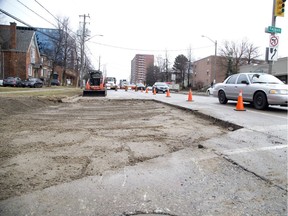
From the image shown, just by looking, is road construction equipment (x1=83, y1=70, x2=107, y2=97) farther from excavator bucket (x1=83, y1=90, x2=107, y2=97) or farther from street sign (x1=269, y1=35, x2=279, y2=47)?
street sign (x1=269, y1=35, x2=279, y2=47)

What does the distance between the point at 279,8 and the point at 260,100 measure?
6.38 m

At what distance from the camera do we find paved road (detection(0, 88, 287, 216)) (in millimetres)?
2983

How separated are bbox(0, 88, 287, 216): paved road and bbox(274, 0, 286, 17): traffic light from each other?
12.2 metres

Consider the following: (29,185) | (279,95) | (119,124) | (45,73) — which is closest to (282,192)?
(29,185)

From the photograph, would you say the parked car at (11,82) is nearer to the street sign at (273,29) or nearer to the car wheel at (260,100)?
the street sign at (273,29)

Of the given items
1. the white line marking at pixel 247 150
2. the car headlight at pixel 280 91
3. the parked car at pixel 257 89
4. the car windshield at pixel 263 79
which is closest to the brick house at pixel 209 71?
the parked car at pixel 257 89

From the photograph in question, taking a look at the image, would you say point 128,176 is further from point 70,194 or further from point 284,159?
point 284,159

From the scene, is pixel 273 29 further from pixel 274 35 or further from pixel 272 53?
pixel 272 53

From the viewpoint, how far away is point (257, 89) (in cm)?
1152

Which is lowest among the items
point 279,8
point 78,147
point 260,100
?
point 78,147

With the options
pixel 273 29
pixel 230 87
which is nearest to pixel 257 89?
pixel 230 87

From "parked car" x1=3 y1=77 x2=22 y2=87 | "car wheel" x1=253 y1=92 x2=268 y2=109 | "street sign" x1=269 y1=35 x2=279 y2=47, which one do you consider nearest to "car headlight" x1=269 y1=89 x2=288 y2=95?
"car wheel" x1=253 y1=92 x2=268 y2=109

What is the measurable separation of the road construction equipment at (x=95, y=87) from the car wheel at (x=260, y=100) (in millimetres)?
15058

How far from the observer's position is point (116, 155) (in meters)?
4.80
